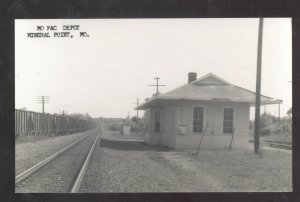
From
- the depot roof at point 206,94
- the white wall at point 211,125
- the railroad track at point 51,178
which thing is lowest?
the railroad track at point 51,178

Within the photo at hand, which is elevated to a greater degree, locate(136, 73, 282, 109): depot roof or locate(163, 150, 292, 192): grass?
locate(136, 73, 282, 109): depot roof

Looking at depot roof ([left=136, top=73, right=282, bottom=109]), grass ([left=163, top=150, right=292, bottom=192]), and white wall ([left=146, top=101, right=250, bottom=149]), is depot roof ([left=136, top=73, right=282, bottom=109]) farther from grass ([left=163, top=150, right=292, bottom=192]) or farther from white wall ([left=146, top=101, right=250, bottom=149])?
grass ([left=163, top=150, right=292, bottom=192])

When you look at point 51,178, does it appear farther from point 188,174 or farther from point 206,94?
point 206,94

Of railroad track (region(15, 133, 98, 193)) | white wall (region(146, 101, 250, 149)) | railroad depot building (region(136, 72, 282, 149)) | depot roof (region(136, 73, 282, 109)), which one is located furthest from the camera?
white wall (region(146, 101, 250, 149))

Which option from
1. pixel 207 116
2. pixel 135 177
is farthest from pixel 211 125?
pixel 135 177

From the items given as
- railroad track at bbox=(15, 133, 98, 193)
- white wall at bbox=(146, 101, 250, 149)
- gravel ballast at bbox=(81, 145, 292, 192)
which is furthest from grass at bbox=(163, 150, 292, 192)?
railroad track at bbox=(15, 133, 98, 193)

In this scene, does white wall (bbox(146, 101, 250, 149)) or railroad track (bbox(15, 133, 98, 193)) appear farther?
white wall (bbox(146, 101, 250, 149))

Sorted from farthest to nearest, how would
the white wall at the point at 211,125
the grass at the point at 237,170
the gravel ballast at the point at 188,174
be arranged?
the white wall at the point at 211,125, the grass at the point at 237,170, the gravel ballast at the point at 188,174

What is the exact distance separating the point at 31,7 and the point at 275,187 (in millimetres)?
5979

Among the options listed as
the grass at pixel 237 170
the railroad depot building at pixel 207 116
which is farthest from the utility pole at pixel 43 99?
the railroad depot building at pixel 207 116

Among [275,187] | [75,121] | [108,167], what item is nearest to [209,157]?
[108,167]

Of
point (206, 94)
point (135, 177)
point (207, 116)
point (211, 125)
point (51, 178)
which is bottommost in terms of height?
point (51, 178)

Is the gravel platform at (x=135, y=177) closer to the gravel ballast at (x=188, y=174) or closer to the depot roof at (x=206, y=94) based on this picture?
the gravel ballast at (x=188, y=174)

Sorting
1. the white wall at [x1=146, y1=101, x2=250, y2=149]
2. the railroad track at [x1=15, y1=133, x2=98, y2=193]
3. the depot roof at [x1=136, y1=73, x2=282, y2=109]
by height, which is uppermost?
the depot roof at [x1=136, y1=73, x2=282, y2=109]
